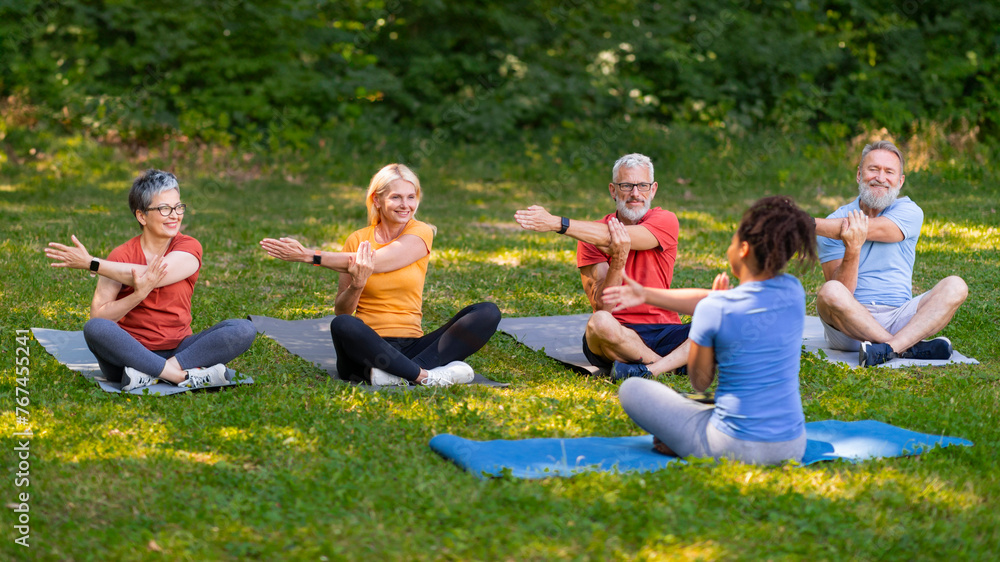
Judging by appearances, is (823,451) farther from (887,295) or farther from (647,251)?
(887,295)

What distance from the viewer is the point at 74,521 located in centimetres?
300

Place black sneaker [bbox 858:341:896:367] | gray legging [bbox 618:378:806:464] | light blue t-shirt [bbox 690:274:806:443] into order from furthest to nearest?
black sneaker [bbox 858:341:896:367]
gray legging [bbox 618:378:806:464]
light blue t-shirt [bbox 690:274:806:443]

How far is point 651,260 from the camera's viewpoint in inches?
200

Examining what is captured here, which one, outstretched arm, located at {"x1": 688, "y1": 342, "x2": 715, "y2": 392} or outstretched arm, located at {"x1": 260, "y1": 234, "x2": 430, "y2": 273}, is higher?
outstretched arm, located at {"x1": 260, "y1": 234, "x2": 430, "y2": 273}

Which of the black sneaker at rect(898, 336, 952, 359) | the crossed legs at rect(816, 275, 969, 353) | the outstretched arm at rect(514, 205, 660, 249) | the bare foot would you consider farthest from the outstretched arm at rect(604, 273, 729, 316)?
the black sneaker at rect(898, 336, 952, 359)

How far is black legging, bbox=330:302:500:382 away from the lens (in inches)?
181

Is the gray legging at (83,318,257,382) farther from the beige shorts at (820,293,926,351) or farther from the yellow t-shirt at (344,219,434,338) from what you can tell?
the beige shorts at (820,293,926,351)

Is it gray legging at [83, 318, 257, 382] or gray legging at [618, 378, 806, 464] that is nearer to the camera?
gray legging at [618, 378, 806, 464]

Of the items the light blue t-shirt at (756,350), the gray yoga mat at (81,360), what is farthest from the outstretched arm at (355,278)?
the light blue t-shirt at (756,350)

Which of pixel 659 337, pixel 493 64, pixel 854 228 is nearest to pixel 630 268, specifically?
pixel 659 337

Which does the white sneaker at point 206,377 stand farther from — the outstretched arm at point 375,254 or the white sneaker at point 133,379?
the outstretched arm at point 375,254

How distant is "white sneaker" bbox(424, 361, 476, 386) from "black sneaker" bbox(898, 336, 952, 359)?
8.22 ft

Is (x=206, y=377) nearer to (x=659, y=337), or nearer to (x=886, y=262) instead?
(x=659, y=337)

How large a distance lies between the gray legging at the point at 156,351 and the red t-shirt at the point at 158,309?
0.24ft
